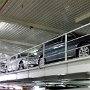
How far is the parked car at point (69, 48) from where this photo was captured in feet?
21.0

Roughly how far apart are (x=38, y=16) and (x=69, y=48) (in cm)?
374

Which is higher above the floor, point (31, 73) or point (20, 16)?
point (20, 16)

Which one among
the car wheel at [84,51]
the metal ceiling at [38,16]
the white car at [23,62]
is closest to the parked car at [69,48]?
the car wheel at [84,51]

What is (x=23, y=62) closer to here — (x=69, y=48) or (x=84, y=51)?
(x=69, y=48)

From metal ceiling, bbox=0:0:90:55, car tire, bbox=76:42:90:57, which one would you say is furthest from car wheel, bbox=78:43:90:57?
metal ceiling, bbox=0:0:90:55

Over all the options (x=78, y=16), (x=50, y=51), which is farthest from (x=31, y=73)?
(x=78, y=16)

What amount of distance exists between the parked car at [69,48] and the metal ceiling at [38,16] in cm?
181

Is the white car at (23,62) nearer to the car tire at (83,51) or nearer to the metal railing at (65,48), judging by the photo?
the metal railing at (65,48)

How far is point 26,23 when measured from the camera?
10.8m

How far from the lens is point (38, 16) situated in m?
10.3

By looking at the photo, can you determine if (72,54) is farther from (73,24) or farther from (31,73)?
Answer: (73,24)

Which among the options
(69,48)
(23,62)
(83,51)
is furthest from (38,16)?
(83,51)

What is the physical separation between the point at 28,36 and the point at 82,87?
20.1 ft

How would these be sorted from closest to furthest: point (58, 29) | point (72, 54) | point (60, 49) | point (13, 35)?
point (72, 54) → point (60, 49) → point (58, 29) → point (13, 35)
